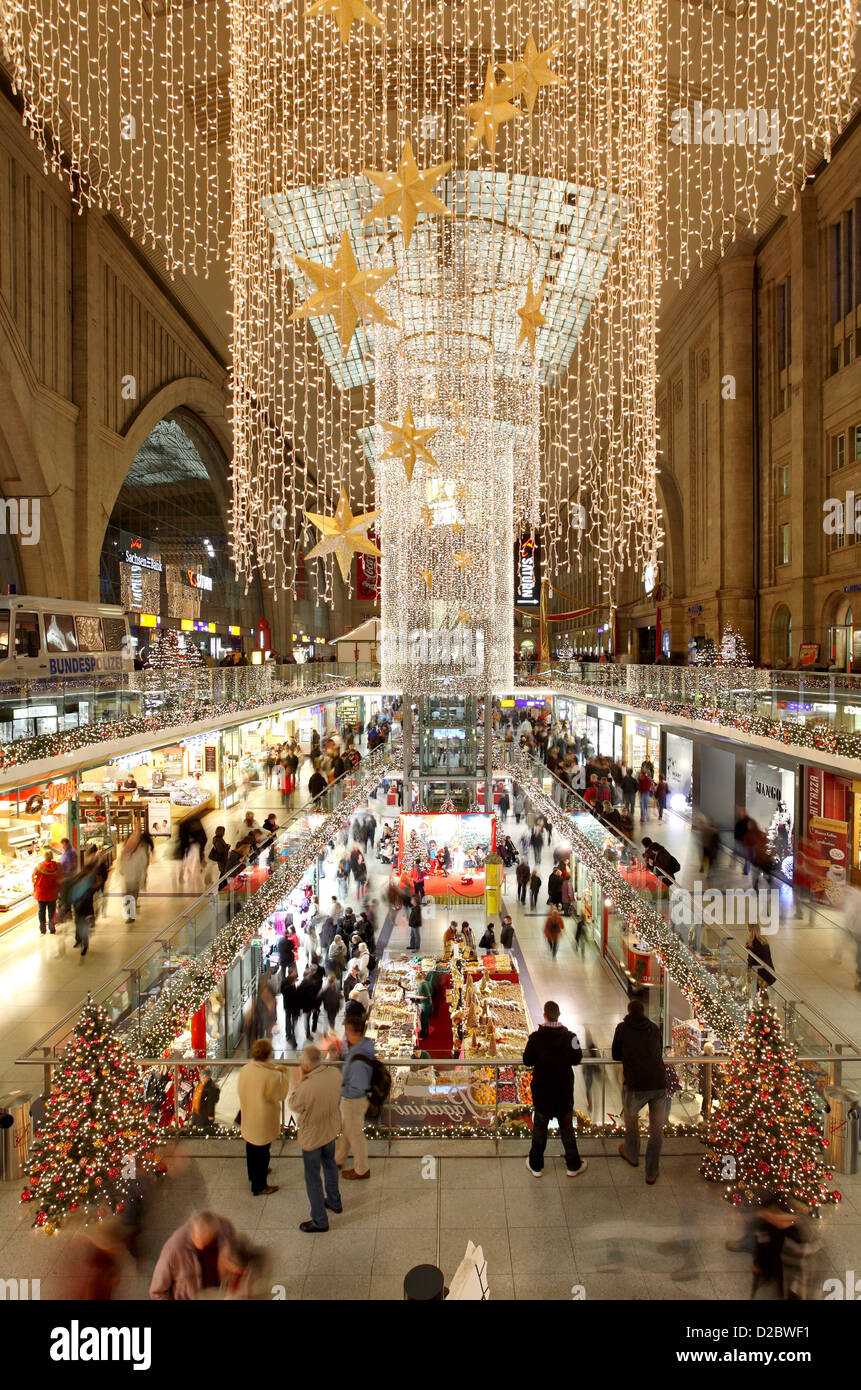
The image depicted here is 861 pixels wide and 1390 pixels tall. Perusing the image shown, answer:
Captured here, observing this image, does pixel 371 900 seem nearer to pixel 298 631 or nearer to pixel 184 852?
pixel 184 852

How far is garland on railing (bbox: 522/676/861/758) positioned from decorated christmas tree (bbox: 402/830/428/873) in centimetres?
593

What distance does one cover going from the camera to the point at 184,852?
1168 centimetres

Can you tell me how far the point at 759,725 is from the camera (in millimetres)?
11008

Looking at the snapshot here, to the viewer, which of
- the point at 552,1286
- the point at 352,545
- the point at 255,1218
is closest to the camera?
the point at 552,1286

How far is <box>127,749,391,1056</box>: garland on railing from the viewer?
18.3 ft

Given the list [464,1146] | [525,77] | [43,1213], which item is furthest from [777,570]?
[43,1213]

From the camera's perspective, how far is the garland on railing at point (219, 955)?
5582 millimetres

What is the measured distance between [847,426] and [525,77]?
17.5 m

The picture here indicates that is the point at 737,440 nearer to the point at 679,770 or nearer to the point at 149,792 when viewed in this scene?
the point at 679,770

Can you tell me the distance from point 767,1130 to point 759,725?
28.0ft

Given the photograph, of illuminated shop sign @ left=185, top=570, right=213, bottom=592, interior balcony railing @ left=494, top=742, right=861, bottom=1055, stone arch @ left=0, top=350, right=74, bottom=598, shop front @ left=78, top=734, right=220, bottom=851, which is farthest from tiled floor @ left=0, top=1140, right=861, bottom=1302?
illuminated shop sign @ left=185, top=570, right=213, bottom=592

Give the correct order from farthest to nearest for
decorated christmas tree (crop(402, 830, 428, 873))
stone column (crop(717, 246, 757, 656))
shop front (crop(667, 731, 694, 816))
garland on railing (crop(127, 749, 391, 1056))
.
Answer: stone column (crop(717, 246, 757, 656))
shop front (crop(667, 731, 694, 816))
decorated christmas tree (crop(402, 830, 428, 873))
garland on railing (crop(127, 749, 391, 1056))

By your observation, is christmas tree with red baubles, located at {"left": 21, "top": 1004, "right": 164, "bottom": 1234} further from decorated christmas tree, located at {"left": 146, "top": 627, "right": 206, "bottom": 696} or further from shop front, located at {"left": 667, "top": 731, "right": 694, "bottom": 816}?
shop front, located at {"left": 667, "top": 731, "right": 694, "bottom": 816}

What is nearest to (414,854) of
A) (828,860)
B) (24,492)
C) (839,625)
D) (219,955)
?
(219,955)
